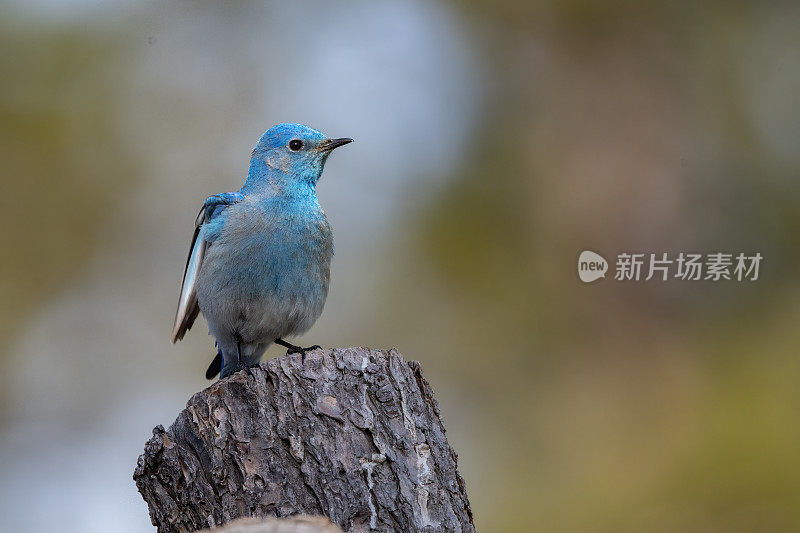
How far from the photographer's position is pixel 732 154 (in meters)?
12.7

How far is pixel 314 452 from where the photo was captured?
4.99 meters

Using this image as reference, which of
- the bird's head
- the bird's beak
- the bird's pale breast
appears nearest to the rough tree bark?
the bird's pale breast

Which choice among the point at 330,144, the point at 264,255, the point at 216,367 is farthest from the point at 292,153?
the point at 216,367

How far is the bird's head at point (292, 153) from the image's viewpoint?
734 cm

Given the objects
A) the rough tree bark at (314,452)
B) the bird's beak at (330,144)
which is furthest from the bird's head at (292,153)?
the rough tree bark at (314,452)

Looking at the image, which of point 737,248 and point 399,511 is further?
point 737,248

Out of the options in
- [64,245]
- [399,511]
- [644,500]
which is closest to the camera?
[399,511]

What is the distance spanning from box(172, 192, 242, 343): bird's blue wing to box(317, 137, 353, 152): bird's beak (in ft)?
2.55

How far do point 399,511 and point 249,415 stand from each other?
100cm

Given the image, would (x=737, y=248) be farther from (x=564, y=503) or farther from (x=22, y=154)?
(x=22, y=154)

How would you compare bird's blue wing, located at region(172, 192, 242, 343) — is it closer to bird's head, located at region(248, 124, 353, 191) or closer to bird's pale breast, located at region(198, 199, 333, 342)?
bird's pale breast, located at region(198, 199, 333, 342)

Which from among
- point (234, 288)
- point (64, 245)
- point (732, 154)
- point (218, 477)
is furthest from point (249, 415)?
point (732, 154)

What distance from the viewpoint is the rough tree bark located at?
4902 mm

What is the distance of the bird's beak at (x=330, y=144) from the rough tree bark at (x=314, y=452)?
258cm
